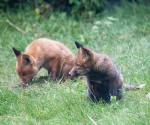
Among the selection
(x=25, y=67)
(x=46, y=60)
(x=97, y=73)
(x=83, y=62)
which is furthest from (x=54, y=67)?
(x=97, y=73)

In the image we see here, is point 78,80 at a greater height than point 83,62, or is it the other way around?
point 83,62

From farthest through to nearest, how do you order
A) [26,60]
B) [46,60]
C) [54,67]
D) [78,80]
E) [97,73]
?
1. [46,60]
2. [54,67]
3. [26,60]
4. [78,80]
5. [97,73]

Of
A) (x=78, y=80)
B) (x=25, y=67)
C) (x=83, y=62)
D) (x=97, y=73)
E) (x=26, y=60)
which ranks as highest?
(x=83, y=62)

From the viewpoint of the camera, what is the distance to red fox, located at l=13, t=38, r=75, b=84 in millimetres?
9633

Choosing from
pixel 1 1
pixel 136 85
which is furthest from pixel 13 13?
pixel 136 85

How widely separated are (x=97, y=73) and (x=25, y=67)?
2.79m

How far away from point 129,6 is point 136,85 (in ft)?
A: 17.7

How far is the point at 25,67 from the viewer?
381 inches

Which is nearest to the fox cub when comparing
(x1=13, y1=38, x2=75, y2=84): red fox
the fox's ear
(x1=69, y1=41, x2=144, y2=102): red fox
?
(x1=69, y1=41, x2=144, y2=102): red fox

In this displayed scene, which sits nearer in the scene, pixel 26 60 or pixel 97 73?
pixel 97 73

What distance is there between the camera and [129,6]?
13.0m

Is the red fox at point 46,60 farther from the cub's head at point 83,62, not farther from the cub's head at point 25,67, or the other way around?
the cub's head at point 83,62

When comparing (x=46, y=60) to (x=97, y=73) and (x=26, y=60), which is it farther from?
(x=97, y=73)

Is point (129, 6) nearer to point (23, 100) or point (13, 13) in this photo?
point (13, 13)
